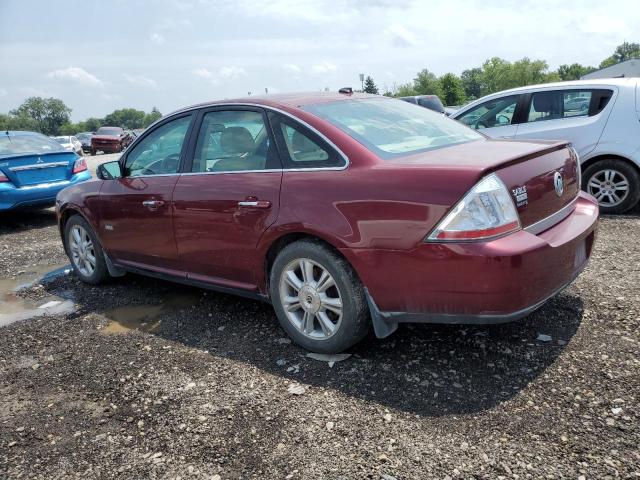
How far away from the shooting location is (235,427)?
274 centimetres

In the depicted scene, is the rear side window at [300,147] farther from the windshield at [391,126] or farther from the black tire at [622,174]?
the black tire at [622,174]

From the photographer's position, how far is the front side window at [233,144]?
3609mm

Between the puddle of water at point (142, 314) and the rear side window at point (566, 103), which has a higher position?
the rear side window at point (566, 103)

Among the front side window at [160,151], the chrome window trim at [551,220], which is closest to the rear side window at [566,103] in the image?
the chrome window trim at [551,220]

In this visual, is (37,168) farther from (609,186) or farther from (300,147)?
(609,186)

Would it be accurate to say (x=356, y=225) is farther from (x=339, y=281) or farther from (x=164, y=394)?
(x=164, y=394)

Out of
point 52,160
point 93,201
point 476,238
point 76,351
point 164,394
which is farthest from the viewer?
point 52,160

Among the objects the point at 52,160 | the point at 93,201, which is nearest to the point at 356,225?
the point at 93,201

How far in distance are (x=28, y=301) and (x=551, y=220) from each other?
15.1 feet

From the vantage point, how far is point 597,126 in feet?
21.9

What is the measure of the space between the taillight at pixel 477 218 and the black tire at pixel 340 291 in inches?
24.5

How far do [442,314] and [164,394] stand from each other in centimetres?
164

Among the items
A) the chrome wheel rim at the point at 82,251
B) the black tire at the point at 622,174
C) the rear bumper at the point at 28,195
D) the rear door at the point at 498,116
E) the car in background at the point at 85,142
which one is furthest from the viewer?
the car in background at the point at 85,142

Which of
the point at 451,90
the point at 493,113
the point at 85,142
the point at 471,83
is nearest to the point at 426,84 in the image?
the point at 451,90
